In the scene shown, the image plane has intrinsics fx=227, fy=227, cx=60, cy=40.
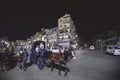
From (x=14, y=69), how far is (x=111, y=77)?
3157 millimetres

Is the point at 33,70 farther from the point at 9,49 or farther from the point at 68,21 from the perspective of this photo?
the point at 68,21

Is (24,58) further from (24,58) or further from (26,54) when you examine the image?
(26,54)

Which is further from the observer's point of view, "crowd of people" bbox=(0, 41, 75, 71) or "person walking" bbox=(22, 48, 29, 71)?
"person walking" bbox=(22, 48, 29, 71)

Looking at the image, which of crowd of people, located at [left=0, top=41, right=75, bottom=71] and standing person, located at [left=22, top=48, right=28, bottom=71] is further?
standing person, located at [left=22, top=48, right=28, bottom=71]

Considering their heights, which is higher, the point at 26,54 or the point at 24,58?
the point at 26,54

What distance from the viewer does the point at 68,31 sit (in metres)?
6.46

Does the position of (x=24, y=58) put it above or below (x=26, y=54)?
below

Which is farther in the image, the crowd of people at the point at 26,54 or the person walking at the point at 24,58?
the person walking at the point at 24,58

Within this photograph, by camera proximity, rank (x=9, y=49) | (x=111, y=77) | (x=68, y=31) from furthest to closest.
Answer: (x=111, y=77) < (x=9, y=49) < (x=68, y=31)

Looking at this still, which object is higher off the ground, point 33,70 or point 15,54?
point 15,54

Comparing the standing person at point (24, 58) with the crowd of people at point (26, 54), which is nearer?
the crowd of people at point (26, 54)

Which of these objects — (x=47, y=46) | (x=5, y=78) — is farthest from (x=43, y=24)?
(x=5, y=78)

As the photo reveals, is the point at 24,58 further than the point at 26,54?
Yes

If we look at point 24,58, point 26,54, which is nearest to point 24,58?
point 24,58
